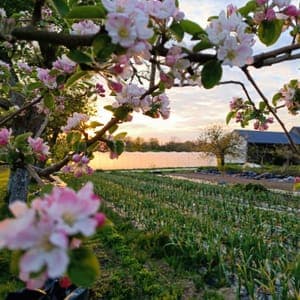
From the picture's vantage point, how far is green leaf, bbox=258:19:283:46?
1.09m

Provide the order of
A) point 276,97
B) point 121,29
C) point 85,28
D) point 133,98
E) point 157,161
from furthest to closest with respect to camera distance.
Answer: point 157,161 → point 276,97 → point 133,98 → point 85,28 → point 121,29

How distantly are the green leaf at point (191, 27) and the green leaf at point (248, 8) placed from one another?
0.23 m

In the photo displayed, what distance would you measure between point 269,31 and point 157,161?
32778 millimetres

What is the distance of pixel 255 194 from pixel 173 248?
7.43 meters

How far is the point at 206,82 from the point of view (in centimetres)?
93

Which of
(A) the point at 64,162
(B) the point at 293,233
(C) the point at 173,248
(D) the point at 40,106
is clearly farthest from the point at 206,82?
(B) the point at 293,233

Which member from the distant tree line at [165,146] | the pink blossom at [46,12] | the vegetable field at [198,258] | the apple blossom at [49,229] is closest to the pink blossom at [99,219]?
the apple blossom at [49,229]

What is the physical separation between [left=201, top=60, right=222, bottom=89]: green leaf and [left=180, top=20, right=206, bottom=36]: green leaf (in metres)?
0.08

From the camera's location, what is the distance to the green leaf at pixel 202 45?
0.91 m

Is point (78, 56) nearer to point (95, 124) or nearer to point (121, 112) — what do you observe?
point (121, 112)

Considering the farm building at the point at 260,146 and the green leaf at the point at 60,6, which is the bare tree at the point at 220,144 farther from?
the green leaf at the point at 60,6

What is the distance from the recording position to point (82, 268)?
55 centimetres

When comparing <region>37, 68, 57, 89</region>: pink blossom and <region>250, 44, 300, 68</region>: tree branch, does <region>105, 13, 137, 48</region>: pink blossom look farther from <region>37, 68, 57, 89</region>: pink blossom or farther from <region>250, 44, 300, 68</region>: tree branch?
<region>37, 68, 57, 89</region>: pink blossom

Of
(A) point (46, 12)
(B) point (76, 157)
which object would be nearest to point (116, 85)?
(B) point (76, 157)
